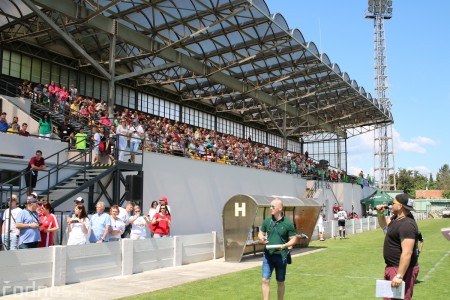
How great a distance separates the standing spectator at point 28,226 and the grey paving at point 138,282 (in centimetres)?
112

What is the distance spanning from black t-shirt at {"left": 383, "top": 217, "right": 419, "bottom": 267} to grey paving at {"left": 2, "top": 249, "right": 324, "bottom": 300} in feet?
19.7

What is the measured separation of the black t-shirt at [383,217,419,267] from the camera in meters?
5.67

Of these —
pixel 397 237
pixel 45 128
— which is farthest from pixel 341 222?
pixel 397 237

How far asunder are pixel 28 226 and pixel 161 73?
22.5 metres

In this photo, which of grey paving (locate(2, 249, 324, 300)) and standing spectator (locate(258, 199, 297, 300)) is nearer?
standing spectator (locate(258, 199, 297, 300))

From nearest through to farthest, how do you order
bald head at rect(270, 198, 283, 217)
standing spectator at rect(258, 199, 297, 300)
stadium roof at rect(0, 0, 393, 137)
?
standing spectator at rect(258, 199, 297, 300), bald head at rect(270, 198, 283, 217), stadium roof at rect(0, 0, 393, 137)

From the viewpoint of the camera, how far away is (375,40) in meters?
82.7

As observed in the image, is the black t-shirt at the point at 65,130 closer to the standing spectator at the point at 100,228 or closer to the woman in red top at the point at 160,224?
the woman in red top at the point at 160,224

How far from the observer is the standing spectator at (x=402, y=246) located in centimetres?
552

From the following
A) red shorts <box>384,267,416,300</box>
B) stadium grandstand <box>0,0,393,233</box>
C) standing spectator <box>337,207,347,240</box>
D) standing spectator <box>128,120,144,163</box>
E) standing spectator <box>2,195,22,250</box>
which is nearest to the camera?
red shorts <box>384,267,416,300</box>

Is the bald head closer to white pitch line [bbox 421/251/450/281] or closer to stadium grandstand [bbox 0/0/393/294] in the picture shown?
stadium grandstand [bbox 0/0/393/294]

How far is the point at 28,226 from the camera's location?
34.9ft

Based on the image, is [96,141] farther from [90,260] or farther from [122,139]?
[90,260]

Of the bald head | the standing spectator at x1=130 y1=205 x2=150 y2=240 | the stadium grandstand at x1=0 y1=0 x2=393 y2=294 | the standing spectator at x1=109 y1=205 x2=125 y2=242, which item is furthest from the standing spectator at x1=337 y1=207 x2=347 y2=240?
the bald head
